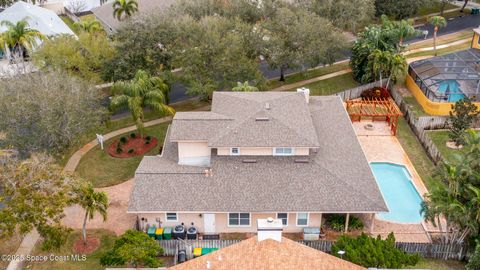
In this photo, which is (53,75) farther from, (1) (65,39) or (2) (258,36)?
(2) (258,36)

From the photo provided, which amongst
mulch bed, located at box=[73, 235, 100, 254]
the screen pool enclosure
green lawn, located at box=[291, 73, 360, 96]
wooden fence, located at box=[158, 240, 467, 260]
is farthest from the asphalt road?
mulch bed, located at box=[73, 235, 100, 254]

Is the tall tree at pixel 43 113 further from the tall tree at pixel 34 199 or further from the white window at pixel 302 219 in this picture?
the white window at pixel 302 219

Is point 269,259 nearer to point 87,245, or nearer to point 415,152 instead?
point 87,245

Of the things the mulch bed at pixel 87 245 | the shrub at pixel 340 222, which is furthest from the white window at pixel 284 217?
the mulch bed at pixel 87 245

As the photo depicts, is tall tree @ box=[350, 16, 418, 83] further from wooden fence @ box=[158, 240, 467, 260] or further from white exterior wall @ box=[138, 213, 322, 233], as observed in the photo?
wooden fence @ box=[158, 240, 467, 260]

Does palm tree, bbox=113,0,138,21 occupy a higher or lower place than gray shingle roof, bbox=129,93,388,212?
higher

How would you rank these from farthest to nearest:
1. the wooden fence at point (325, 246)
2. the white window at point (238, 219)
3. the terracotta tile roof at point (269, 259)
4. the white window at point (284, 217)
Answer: the white window at point (238, 219), the white window at point (284, 217), the wooden fence at point (325, 246), the terracotta tile roof at point (269, 259)
